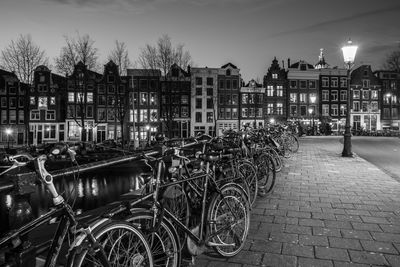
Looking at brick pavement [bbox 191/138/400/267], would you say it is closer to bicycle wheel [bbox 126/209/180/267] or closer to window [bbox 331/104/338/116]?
bicycle wheel [bbox 126/209/180/267]

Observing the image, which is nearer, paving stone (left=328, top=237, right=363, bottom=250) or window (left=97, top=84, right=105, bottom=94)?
paving stone (left=328, top=237, right=363, bottom=250)

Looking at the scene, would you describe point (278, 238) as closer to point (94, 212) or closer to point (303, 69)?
point (94, 212)

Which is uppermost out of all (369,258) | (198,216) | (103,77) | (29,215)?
(103,77)

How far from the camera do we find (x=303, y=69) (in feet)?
193

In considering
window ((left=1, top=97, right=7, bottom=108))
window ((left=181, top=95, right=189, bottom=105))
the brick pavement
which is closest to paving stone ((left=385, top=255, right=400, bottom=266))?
the brick pavement

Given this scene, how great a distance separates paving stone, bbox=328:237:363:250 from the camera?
3869 millimetres

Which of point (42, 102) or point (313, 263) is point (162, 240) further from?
point (42, 102)

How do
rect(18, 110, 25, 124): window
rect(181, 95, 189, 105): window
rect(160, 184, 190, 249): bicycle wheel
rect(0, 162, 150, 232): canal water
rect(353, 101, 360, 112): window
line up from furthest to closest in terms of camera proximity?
rect(353, 101, 360, 112): window, rect(181, 95, 189, 105): window, rect(18, 110, 25, 124): window, rect(0, 162, 150, 232): canal water, rect(160, 184, 190, 249): bicycle wheel

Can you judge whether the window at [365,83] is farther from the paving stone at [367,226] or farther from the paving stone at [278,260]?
the paving stone at [278,260]

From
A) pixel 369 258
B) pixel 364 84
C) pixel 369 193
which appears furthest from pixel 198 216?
pixel 364 84

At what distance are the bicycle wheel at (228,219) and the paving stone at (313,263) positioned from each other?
0.69 metres

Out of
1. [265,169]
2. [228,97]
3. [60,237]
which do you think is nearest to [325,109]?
[228,97]

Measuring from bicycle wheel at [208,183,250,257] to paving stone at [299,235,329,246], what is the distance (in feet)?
2.67

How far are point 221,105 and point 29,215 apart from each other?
5450cm
